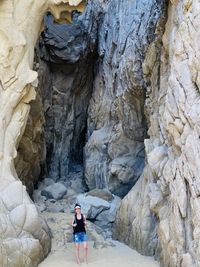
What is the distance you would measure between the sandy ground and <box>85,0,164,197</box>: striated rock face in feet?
18.9

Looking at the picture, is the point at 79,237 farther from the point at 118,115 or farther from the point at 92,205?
the point at 118,115

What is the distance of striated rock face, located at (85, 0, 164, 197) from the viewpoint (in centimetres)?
1500

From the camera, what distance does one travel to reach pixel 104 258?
9.33 metres

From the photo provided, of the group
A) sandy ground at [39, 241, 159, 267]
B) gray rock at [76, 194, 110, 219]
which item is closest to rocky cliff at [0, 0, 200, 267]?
sandy ground at [39, 241, 159, 267]

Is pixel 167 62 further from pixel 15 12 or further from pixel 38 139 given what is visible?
pixel 38 139

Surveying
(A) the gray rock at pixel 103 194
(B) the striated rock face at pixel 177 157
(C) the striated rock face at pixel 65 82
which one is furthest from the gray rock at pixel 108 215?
(C) the striated rock face at pixel 65 82

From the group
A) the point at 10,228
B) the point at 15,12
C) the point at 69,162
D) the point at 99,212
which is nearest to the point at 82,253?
the point at 10,228

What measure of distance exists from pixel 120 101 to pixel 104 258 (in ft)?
27.1

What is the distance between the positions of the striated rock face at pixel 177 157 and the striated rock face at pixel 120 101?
443 cm

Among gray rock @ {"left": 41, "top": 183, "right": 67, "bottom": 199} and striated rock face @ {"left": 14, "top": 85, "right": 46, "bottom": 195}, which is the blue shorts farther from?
gray rock @ {"left": 41, "top": 183, "right": 67, "bottom": 199}

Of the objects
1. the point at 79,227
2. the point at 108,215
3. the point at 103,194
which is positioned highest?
the point at 79,227

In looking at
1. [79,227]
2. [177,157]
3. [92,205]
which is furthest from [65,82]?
[177,157]

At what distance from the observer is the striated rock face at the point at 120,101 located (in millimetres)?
15000

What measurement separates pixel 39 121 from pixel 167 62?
19.4 ft
